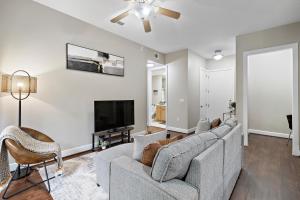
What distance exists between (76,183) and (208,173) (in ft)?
5.90

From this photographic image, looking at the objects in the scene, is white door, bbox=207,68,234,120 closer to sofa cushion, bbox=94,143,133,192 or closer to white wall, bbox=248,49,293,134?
white wall, bbox=248,49,293,134

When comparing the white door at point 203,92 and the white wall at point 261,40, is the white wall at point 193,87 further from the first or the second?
the white wall at point 261,40

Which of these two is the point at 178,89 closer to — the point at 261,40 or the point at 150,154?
the point at 261,40

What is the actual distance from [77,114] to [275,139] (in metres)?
5.32

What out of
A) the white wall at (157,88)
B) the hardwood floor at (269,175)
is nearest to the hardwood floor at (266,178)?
the hardwood floor at (269,175)

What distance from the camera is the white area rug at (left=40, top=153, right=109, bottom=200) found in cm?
180

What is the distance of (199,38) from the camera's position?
405cm

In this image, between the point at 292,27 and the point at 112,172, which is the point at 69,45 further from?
the point at 292,27

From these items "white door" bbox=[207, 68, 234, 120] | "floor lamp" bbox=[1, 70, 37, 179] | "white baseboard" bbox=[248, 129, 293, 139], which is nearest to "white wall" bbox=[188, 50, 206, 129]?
"white door" bbox=[207, 68, 234, 120]

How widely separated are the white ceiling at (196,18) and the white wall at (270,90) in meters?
1.49

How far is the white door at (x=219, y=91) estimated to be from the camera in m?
5.60

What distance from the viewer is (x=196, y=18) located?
302 centimetres

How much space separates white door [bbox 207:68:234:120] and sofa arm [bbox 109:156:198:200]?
17.5ft

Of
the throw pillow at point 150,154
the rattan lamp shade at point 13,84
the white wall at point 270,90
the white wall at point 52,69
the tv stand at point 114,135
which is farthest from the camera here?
the white wall at point 270,90
